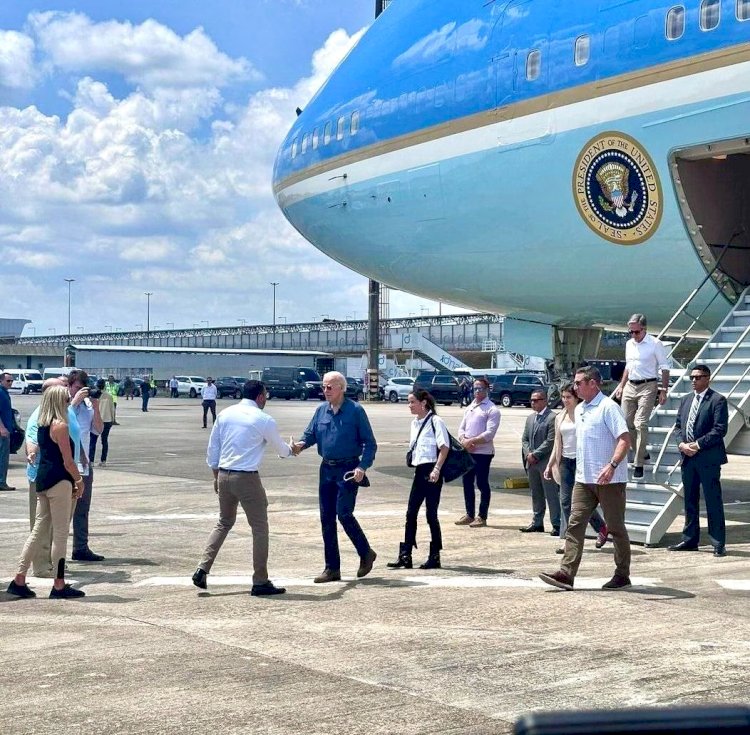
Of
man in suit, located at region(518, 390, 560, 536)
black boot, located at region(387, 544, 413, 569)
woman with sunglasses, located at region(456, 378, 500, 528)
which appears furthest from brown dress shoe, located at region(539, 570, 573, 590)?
woman with sunglasses, located at region(456, 378, 500, 528)

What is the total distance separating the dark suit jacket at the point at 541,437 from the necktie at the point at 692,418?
5.79ft

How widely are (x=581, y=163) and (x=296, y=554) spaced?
5.62 metres

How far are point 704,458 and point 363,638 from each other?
4832 mm

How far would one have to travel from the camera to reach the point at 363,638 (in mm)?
7113

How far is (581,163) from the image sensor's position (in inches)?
509

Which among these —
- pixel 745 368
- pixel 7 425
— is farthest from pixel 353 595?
pixel 7 425

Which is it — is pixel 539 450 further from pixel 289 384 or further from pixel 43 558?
pixel 289 384

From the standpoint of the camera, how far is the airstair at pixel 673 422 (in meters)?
11.1

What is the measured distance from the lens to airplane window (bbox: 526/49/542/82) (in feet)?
43.3

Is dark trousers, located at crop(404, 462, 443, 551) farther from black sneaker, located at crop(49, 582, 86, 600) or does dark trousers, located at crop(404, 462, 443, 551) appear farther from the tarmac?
black sneaker, located at crop(49, 582, 86, 600)

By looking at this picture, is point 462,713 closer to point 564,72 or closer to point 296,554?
Result: point 296,554

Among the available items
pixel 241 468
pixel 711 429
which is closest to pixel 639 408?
pixel 711 429

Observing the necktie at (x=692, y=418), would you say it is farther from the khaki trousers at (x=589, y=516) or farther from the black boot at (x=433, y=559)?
the black boot at (x=433, y=559)

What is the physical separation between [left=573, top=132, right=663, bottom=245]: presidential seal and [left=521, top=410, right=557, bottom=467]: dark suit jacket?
2371 mm
